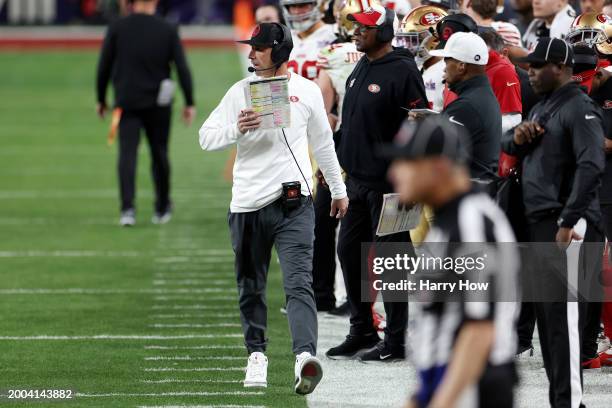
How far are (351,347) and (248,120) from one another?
1795 mm

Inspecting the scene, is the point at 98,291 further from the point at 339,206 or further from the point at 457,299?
the point at 457,299

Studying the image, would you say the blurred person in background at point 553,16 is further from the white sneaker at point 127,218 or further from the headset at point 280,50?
the white sneaker at point 127,218

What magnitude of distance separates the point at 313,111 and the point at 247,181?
20.8 inches

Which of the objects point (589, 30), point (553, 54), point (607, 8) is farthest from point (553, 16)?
point (553, 54)

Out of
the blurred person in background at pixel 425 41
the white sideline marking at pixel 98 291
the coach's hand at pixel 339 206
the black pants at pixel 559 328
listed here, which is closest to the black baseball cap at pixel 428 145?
the black pants at pixel 559 328

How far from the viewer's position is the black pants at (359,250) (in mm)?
8086

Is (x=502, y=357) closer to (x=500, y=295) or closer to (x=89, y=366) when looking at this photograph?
(x=500, y=295)

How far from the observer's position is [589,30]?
27.1 ft

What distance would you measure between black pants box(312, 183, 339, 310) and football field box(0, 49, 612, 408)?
22 centimetres

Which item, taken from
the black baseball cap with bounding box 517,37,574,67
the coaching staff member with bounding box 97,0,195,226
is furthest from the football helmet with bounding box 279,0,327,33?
the black baseball cap with bounding box 517,37,574,67

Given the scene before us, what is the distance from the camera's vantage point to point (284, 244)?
7.42 metres

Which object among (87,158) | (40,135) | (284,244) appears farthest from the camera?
(40,135)

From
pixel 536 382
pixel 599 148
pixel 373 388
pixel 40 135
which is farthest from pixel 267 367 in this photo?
pixel 40 135

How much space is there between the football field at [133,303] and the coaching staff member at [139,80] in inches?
30.7
